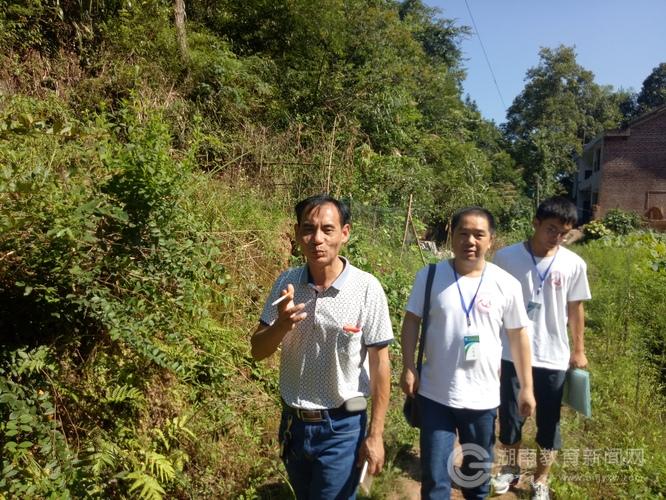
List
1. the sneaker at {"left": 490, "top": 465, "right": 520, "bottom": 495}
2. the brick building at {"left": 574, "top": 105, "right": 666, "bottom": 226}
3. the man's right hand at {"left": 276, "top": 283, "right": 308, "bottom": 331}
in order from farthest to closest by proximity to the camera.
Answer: the brick building at {"left": 574, "top": 105, "right": 666, "bottom": 226}, the sneaker at {"left": 490, "top": 465, "right": 520, "bottom": 495}, the man's right hand at {"left": 276, "top": 283, "right": 308, "bottom": 331}

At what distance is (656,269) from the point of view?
880cm

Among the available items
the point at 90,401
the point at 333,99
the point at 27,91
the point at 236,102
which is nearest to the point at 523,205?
the point at 333,99

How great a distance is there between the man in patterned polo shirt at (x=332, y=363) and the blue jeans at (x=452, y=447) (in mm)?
532

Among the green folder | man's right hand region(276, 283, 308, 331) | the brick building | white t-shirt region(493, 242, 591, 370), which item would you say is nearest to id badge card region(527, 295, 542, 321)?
white t-shirt region(493, 242, 591, 370)

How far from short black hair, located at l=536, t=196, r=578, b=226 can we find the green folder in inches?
37.6

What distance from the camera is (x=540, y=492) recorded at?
11.1 ft

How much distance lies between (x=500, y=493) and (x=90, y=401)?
2663mm

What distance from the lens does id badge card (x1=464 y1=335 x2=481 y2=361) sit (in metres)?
2.62

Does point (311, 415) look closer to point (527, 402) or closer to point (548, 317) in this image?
point (527, 402)

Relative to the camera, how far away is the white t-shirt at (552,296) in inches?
129

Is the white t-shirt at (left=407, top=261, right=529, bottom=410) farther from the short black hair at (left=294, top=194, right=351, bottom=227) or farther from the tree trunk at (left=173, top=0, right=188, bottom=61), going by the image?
the tree trunk at (left=173, top=0, right=188, bottom=61)

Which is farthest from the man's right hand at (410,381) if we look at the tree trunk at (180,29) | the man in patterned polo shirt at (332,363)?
the tree trunk at (180,29)

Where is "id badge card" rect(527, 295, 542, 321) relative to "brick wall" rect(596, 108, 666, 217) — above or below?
below

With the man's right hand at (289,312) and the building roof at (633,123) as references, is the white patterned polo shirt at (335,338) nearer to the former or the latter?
the man's right hand at (289,312)
